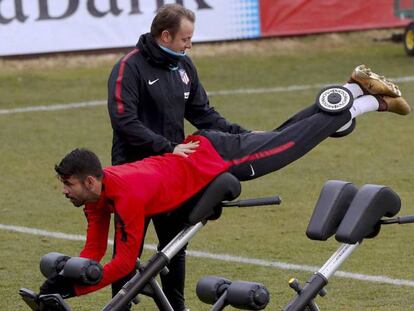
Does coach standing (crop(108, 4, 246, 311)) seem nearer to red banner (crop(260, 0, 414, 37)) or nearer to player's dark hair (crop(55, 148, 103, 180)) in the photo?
player's dark hair (crop(55, 148, 103, 180))

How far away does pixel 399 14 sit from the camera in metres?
18.4

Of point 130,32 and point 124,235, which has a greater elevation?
point 124,235

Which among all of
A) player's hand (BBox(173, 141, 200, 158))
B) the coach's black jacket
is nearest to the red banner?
the coach's black jacket

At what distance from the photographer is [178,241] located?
6.73 metres

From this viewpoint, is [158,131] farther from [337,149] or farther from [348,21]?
[348,21]

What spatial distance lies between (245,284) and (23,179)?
249 inches

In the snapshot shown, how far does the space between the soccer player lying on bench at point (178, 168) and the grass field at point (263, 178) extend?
1299mm

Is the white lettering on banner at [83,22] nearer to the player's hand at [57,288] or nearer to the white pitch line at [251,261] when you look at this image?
the white pitch line at [251,261]

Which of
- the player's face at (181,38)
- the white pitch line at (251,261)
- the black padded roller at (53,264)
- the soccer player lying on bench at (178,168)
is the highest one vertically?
the player's face at (181,38)

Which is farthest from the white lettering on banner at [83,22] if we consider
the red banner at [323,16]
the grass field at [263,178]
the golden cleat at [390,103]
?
the golden cleat at [390,103]

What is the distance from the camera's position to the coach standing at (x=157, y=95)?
24.0 ft

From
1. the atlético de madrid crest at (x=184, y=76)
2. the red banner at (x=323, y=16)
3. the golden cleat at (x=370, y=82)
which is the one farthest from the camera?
the red banner at (x=323, y=16)

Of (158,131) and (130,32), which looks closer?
(158,131)

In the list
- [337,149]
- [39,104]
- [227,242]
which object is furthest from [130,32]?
[227,242]
